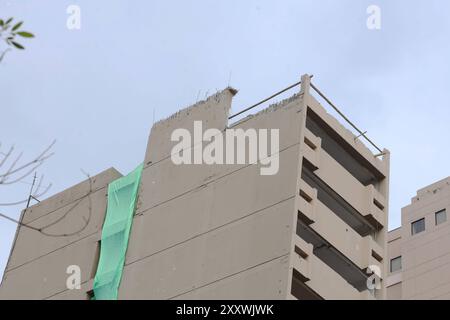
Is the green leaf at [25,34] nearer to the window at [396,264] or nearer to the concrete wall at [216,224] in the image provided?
the concrete wall at [216,224]

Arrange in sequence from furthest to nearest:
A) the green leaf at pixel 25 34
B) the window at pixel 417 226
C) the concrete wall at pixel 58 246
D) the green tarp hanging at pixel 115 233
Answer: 1. the window at pixel 417 226
2. the concrete wall at pixel 58 246
3. the green tarp hanging at pixel 115 233
4. the green leaf at pixel 25 34

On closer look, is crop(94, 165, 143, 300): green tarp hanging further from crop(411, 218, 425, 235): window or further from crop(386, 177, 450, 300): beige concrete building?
crop(411, 218, 425, 235): window

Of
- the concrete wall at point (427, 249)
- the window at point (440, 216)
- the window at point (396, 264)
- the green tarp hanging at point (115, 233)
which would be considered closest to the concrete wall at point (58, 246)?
the green tarp hanging at point (115, 233)

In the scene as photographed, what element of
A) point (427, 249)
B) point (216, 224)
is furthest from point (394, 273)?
point (216, 224)

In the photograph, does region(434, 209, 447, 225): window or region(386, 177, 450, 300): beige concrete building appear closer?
region(386, 177, 450, 300): beige concrete building

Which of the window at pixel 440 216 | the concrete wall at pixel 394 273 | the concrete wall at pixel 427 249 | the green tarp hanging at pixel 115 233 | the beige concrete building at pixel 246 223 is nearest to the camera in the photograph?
the beige concrete building at pixel 246 223

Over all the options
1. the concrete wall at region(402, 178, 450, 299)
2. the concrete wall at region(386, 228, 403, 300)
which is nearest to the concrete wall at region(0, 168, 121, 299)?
the concrete wall at region(386, 228, 403, 300)

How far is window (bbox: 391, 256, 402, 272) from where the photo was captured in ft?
180

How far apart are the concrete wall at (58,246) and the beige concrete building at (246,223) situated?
0.05 metres

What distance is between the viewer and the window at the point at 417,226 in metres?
53.9

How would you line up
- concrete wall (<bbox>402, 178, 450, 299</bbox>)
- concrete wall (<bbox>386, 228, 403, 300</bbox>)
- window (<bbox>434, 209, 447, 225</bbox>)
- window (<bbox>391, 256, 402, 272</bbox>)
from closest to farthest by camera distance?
concrete wall (<bbox>402, 178, 450, 299</bbox>) < window (<bbox>434, 209, 447, 225</bbox>) < concrete wall (<bbox>386, 228, 403, 300</bbox>) < window (<bbox>391, 256, 402, 272</bbox>)

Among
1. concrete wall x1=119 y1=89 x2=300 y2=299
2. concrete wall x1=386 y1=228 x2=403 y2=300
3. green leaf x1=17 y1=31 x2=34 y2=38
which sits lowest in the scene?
green leaf x1=17 y1=31 x2=34 y2=38
